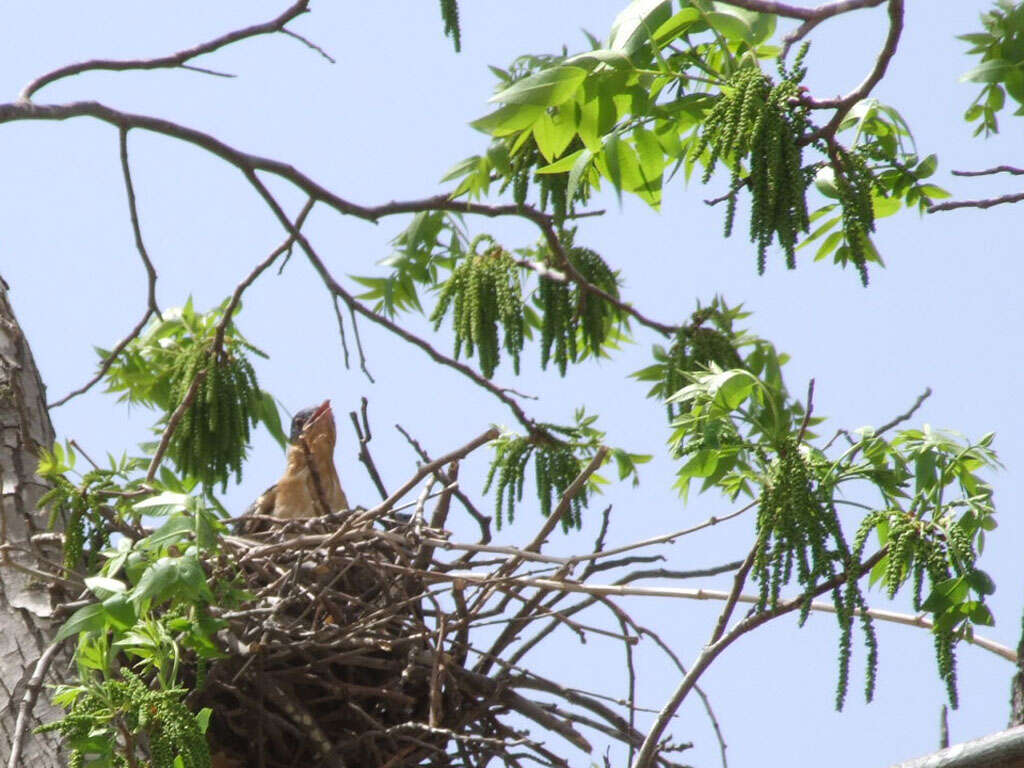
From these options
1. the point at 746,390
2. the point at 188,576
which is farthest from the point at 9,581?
the point at 746,390

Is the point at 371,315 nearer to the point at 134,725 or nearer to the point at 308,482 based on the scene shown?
the point at 308,482

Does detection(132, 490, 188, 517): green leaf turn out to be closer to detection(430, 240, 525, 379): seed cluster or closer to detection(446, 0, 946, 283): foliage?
detection(446, 0, 946, 283): foliage

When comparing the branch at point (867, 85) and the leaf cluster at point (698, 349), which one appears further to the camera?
the leaf cluster at point (698, 349)

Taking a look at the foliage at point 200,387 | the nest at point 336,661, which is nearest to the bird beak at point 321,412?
the foliage at point 200,387

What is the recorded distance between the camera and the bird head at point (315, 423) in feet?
21.6

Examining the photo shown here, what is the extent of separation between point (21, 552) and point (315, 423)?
2629mm

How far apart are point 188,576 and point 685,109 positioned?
5.34ft

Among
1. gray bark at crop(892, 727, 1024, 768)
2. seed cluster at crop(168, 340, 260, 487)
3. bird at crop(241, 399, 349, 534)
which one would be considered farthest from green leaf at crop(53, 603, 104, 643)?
bird at crop(241, 399, 349, 534)

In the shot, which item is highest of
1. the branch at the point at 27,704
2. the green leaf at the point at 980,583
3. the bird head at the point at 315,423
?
the bird head at the point at 315,423

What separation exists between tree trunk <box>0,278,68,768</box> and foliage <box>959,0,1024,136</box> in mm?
2752

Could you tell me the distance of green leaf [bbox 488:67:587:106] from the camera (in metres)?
3.48

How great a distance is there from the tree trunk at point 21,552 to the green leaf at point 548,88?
1645 millimetres

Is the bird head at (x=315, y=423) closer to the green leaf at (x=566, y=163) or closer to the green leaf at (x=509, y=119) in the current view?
the green leaf at (x=566, y=163)

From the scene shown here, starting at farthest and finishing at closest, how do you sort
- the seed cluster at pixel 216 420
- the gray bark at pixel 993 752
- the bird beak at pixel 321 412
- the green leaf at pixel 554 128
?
the bird beak at pixel 321 412 < the seed cluster at pixel 216 420 < the green leaf at pixel 554 128 < the gray bark at pixel 993 752
